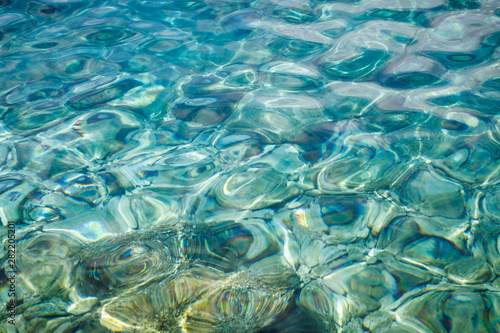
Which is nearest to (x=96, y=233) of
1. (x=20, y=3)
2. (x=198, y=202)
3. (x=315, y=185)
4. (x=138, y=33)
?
(x=198, y=202)

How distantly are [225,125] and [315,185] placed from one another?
824mm

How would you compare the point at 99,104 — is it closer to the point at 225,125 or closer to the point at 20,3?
the point at 225,125

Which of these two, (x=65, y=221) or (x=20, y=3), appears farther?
(x=20, y=3)

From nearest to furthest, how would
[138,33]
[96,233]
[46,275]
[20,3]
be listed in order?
[46,275] → [96,233] → [138,33] → [20,3]

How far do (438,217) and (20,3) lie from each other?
4.95m

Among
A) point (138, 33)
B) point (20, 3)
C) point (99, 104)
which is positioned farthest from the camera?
point (20, 3)

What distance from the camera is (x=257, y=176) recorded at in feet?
7.19

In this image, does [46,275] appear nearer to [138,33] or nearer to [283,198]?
[283,198]

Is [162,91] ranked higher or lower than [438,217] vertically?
higher

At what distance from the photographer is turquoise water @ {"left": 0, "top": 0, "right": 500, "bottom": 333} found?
1.58 meters

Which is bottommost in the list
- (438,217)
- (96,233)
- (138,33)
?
(438,217)

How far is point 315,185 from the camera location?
83.4 inches

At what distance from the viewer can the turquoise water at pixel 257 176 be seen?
1.58 m

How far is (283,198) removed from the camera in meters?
2.06
